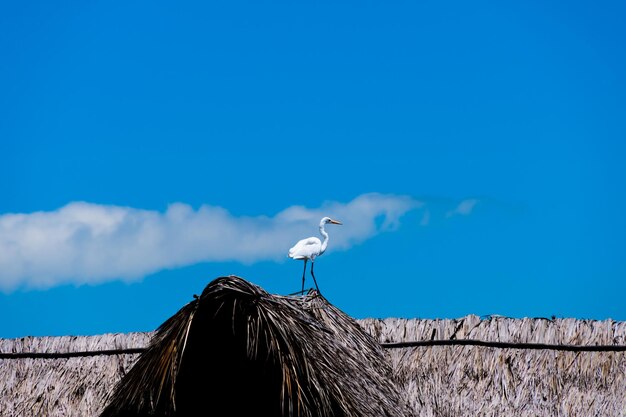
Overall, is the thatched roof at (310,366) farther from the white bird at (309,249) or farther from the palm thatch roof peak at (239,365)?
the white bird at (309,249)

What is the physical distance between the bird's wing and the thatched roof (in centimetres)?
170

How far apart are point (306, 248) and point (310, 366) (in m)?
4.97

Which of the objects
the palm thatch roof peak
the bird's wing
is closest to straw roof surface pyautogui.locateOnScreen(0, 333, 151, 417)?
the bird's wing

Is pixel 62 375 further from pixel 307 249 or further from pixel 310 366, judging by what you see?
pixel 310 366

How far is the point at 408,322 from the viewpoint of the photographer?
31.7 ft

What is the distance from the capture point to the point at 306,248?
11.2 m

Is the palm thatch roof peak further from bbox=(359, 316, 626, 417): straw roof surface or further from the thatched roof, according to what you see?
bbox=(359, 316, 626, 417): straw roof surface

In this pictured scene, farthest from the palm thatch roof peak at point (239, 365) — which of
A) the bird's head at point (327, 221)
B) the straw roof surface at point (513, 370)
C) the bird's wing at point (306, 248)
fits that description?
the bird's head at point (327, 221)

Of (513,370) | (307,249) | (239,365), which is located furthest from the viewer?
(307,249)

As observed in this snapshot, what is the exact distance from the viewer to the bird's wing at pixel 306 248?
11.1 meters

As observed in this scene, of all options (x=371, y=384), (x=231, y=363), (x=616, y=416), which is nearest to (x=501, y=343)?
(x=616, y=416)

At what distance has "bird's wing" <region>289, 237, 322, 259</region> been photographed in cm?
1110

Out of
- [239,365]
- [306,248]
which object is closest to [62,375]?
[306,248]

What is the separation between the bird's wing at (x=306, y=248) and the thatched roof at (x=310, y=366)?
1704mm
